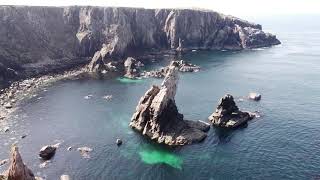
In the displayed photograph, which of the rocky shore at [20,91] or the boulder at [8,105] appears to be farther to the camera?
the rocky shore at [20,91]

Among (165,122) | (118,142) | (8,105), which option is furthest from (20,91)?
(165,122)

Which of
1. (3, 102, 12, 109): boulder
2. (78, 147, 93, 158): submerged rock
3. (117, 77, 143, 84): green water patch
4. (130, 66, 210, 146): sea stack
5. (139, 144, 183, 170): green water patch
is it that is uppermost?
(130, 66, 210, 146): sea stack

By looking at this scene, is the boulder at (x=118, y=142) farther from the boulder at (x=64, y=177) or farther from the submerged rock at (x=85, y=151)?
the boulder at (x=64, y=177)

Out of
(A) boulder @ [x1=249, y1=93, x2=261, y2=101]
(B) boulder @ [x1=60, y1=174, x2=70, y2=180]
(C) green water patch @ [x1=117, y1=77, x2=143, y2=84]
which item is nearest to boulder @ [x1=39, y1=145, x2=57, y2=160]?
(B) boulder @ [x1=60, y1=174, x2=70, y2=180]

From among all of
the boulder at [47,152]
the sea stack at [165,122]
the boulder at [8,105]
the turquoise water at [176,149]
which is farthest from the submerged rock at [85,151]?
the boulder at [8,105]

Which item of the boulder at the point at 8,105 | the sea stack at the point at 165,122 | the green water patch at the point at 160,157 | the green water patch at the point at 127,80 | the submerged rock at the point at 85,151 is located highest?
the sea stack at the point at 165,122

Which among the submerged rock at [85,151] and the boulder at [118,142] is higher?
the boulder at [118,142]

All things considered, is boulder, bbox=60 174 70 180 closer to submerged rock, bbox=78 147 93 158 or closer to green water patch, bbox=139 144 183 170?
submerged rock, bbox=78 147 93 158
